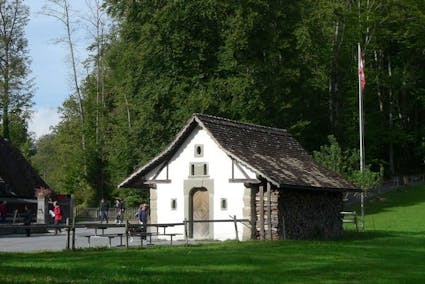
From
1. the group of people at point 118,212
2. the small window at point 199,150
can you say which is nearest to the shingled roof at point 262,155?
the small window at point 199,150

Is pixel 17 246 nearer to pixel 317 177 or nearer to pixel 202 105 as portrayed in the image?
pixel 317 177

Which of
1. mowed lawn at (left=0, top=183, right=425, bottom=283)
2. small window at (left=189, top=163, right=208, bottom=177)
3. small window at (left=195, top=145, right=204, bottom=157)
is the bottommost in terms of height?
mowed lawn at (left=0, top=183, right=425, bottom=283)

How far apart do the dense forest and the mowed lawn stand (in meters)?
21.0

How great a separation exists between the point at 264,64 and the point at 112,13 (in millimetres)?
11111

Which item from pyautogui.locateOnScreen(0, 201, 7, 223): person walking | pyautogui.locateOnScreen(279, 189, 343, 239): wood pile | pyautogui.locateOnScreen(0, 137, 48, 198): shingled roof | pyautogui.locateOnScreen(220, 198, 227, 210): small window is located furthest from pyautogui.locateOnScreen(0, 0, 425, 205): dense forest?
pyautogui.locateOnScreen(220, 198, 227, 210): small window

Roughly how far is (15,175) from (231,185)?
24.6 metres

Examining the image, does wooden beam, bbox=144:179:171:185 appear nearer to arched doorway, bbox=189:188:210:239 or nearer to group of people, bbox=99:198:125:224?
arched doorway, bbox=189:188:210:239

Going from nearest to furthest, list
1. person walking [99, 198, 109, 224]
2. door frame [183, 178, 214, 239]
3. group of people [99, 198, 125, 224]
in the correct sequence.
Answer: door frame [183, 178, 214, 239] < group of people [99, 198, 125, 224] < person walking [99, 198, 109, 224]

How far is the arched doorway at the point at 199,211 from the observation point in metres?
34.2

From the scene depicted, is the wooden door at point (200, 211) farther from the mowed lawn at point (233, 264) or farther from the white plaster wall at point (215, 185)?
the mowed lawn at point (233, 264)

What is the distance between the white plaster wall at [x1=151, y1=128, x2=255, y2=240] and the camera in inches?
1319

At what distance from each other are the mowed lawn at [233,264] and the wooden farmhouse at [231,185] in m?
2.27

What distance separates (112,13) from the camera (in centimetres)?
5472

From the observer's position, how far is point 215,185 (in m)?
34.0
